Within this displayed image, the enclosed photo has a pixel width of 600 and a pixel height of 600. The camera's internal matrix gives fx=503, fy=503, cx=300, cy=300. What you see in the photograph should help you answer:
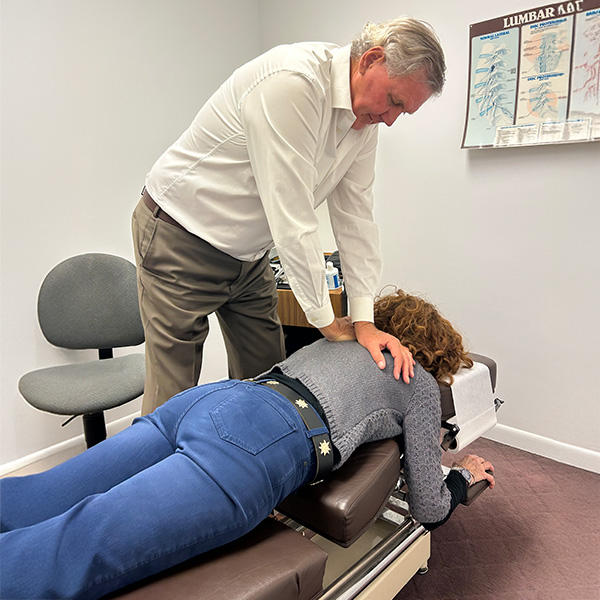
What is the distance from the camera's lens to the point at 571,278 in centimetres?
201

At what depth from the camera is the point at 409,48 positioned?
1.14 meters

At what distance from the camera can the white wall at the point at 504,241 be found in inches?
78.2

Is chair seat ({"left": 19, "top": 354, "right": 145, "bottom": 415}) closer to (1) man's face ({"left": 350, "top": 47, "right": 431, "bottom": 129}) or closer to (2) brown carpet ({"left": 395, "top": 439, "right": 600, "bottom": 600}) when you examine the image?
(2) brown carpet ({"left": 395, "top": 439, "right": 600, "bottom": 600})

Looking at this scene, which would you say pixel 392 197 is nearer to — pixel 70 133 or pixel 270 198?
pixel 270 198

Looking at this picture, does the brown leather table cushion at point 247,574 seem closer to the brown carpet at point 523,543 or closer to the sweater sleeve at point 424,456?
the sweater sleeve at point 424,456

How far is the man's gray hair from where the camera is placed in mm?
1138

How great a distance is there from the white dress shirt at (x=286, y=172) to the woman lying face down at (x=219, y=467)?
0.74ft

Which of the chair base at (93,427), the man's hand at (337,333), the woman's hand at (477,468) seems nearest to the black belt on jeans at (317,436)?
the man's hand at (337,333)

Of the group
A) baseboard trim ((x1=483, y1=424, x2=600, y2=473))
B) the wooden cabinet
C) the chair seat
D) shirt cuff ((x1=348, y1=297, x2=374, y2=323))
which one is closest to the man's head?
shirt cuff ((x1=348, y1=297, x2=374, y2=323))

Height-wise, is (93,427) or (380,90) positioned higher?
(380,90)

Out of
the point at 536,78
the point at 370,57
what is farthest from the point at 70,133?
the point at 536,78

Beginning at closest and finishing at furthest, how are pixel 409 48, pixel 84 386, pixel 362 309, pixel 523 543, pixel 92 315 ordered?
pixel 409 48, pixel 362 309, pixel 523 543, pixel 84 386, pixel 92 315

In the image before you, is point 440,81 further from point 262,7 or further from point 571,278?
point 262,7

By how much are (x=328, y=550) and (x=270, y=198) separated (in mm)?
1048
